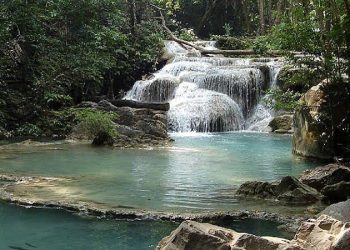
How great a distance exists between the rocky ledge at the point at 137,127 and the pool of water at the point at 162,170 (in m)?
0.58

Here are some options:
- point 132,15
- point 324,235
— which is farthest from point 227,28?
point 324,235

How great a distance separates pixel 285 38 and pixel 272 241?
649 cm

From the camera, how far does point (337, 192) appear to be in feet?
21.6

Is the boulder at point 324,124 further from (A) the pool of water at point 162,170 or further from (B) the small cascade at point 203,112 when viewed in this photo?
(B) the small cascade at point 203,112

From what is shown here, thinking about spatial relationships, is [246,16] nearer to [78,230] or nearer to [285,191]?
[285,191]

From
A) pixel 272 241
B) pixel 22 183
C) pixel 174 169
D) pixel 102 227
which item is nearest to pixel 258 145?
pixel 174 169

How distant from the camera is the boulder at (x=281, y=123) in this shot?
708 inches

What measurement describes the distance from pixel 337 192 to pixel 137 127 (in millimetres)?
9050

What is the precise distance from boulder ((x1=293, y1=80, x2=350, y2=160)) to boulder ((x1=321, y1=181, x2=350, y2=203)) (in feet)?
5.16

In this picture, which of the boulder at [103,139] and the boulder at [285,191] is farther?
the boulder at [103,139]

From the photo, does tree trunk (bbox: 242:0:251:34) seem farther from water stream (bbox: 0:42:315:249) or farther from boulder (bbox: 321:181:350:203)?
boulder (bbox: 321:181:350:203)

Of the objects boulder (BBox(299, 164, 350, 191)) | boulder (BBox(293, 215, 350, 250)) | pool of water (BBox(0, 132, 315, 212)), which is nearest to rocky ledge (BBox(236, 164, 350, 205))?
boulder (BBox(299, 164, 350, 191))

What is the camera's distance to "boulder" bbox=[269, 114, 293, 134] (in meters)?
18.0

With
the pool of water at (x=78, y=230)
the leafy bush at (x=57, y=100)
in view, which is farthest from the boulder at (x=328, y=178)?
the leafy bush at (x=57, y=100)
